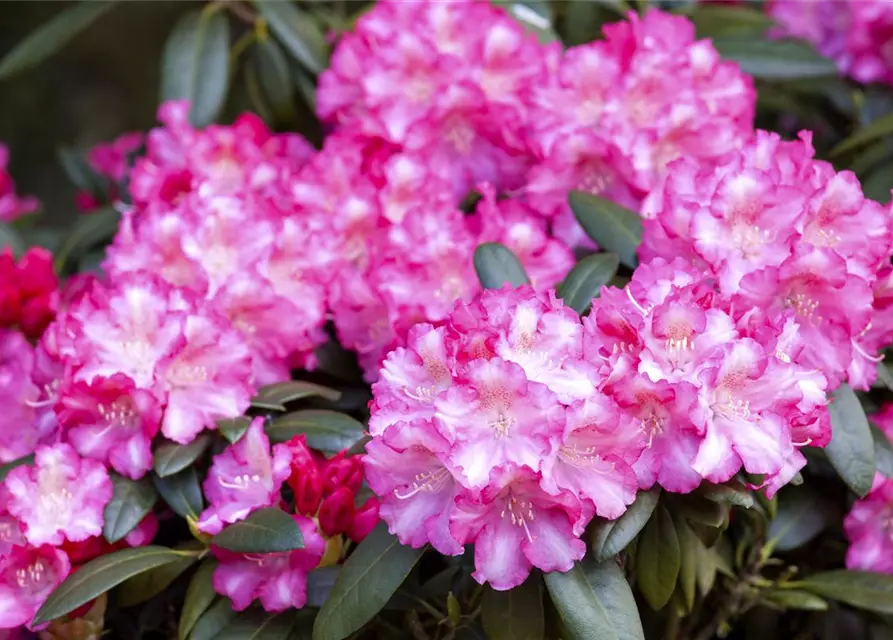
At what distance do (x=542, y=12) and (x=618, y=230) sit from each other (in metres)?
0.64

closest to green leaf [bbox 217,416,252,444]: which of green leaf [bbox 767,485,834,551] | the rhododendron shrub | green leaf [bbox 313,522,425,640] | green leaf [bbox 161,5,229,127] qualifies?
the rhododendron shrub

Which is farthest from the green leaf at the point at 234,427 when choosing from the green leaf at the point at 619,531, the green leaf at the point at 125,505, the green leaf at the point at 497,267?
the green leaf at the point at 619,531

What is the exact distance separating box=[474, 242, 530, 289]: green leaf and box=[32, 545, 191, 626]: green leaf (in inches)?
17.8

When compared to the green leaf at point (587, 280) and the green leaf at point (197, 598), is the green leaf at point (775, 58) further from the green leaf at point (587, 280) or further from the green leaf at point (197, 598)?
the green leaf at point (197, 598)

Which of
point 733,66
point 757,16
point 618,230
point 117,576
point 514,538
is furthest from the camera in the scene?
point 757,16

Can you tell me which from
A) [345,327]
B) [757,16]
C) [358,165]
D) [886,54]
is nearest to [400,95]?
[358,165]

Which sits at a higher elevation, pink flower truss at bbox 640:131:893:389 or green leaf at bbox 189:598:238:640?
pink flower truss at bbox 640:131:893:389

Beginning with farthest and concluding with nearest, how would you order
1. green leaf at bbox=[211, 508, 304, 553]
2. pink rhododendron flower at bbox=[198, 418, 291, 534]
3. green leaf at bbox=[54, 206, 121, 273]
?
1. green leaf at bbox=[54, 206, 121, 273]
2. pink rhododendron flower at bbox=[198, 418, 291, 534]
3. green leaf at bbox=[211, 508, 304, 553]

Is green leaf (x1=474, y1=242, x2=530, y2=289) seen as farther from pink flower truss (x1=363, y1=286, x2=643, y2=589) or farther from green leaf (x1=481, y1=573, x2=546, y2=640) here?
green leaf (x1=481, y1=573, x2=546, y2=640)

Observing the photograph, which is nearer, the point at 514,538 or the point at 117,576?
the point at 514,538

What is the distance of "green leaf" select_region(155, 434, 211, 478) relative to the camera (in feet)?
3.76

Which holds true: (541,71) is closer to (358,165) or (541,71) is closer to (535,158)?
(535,158)

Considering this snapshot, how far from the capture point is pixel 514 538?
95 cm

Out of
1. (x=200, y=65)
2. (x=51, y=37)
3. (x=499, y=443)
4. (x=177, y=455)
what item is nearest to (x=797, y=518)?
(x=499, y=443)
